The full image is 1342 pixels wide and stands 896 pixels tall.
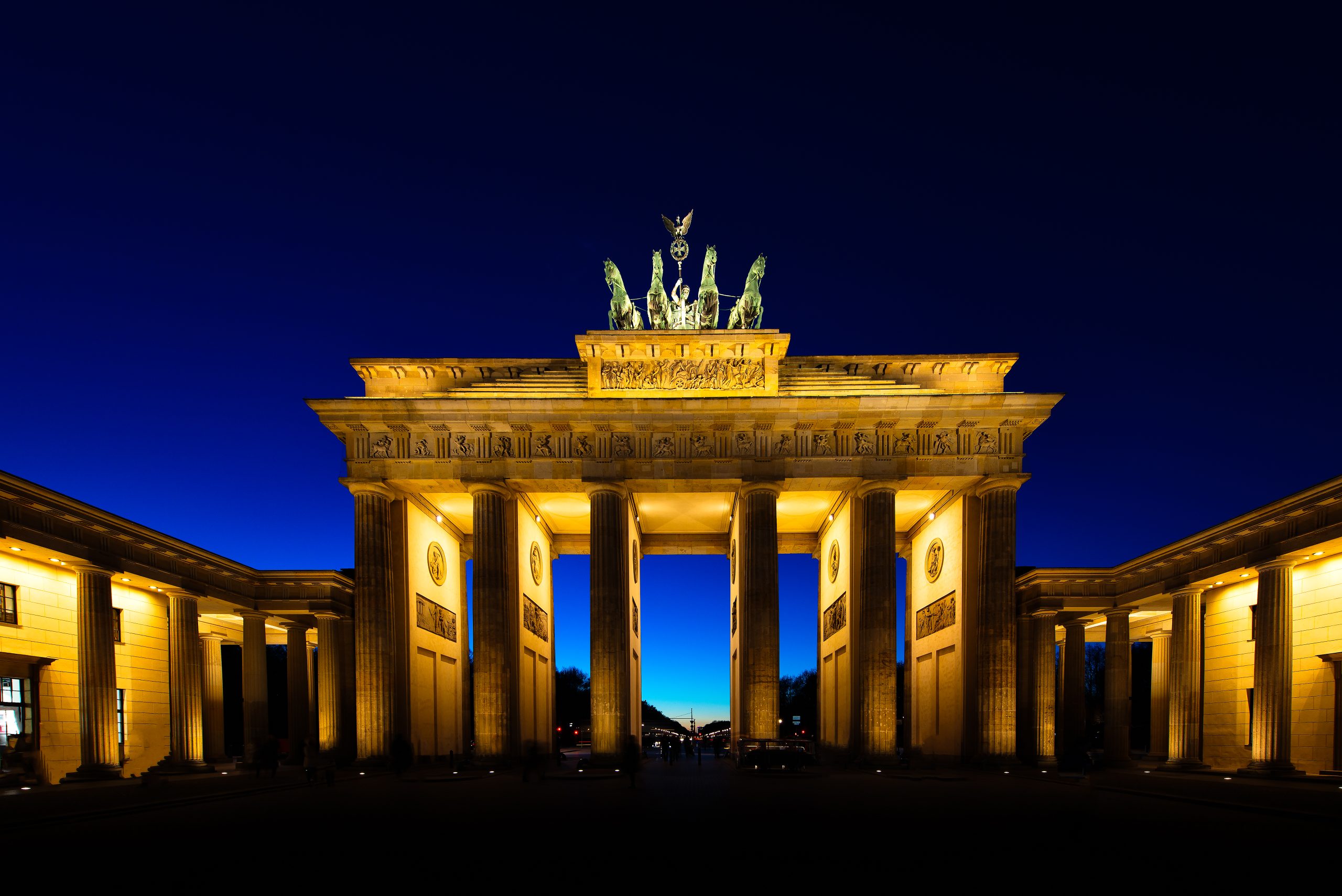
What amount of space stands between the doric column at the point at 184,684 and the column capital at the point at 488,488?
10382 mm

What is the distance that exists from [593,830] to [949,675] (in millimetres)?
24940

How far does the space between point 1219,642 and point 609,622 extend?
23.3m

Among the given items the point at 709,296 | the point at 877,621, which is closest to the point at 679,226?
the point at 709,296

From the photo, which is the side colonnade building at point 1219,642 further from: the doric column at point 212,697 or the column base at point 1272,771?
the doric column at point 212,697

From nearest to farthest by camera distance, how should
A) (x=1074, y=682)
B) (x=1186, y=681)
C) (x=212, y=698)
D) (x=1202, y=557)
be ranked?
(x=1202, y=557) → (x=1186, y=681) → (x=1074, y=682) → (x=212, y=698)

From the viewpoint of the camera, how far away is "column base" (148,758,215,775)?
99.5 feet

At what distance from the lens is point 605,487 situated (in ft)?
107

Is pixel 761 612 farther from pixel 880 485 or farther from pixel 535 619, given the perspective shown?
pixel 535 619

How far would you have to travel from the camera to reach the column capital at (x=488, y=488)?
32281 mm

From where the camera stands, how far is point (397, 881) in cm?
894

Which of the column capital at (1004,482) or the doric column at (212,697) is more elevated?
the column capital at (1004,482)

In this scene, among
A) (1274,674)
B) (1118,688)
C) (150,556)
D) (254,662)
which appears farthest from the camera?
(254,662)

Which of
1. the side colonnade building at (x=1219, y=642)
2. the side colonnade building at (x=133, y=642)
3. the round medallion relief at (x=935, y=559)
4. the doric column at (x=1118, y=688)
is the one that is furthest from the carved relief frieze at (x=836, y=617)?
the side colonnade building at (x=133, y=642)

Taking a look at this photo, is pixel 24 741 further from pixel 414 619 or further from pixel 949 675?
pixel 949 675
